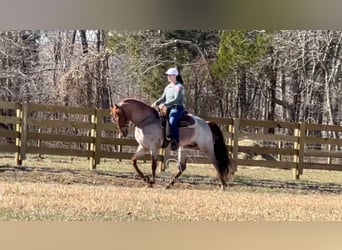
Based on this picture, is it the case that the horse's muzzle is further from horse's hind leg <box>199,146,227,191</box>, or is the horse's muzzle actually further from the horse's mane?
horse's hind leg <box>199,146,227,191</box>

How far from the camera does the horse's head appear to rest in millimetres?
6074

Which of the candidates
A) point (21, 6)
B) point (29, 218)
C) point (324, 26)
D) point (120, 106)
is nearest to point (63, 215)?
point (29, 218)

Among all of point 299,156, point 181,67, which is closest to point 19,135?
point 181,67

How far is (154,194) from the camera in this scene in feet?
19.8

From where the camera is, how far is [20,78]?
6.06 m

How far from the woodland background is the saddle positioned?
0.36ft

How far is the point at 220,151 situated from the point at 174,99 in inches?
27.5

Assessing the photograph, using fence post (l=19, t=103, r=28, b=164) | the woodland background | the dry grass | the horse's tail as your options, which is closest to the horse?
the horse's tail

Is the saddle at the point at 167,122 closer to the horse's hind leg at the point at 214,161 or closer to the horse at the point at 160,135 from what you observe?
the horse at the point at 160,135

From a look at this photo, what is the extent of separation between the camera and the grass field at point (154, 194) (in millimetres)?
5449

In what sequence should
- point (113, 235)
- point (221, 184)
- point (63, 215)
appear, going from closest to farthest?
point (113, 235) → point (63, 215) → point (221, 184)

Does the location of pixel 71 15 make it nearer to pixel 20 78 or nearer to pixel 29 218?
pixel 20 78

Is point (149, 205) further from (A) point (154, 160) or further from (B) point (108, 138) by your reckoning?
(B) point (108, 138)

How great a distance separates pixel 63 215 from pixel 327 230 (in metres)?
1.92
